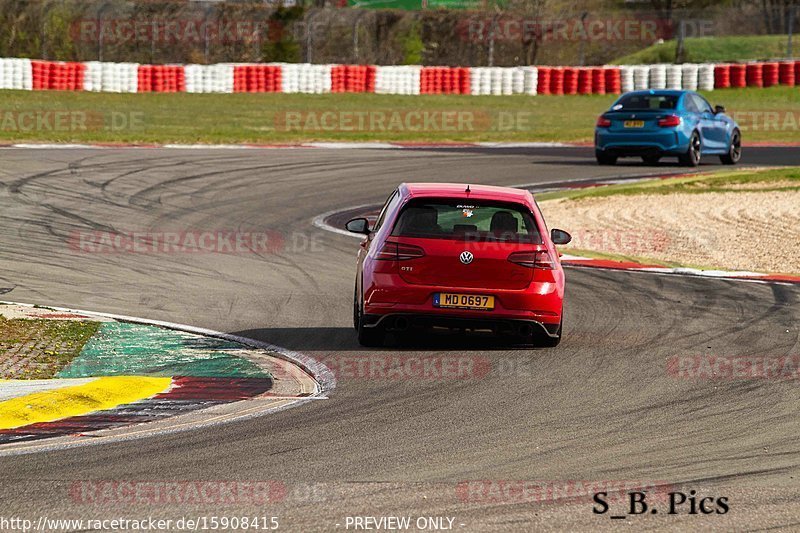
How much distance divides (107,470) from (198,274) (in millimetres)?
7967

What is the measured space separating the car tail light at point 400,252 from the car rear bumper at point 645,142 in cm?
1631

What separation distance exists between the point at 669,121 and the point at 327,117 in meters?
14.8

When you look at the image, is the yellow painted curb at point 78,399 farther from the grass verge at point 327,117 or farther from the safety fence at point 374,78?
the safety fence at point 374,78

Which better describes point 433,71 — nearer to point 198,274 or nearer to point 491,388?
point 198,274

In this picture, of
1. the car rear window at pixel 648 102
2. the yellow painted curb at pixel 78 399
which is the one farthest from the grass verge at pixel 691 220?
the yellow painted curb at pixel 78 399

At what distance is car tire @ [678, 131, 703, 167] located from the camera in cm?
2648

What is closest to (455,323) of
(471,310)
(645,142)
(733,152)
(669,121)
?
(471,310)

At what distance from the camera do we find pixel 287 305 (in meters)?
12.8

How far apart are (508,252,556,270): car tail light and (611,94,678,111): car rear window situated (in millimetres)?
16158

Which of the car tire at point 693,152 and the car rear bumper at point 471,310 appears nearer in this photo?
the car rear bumper at point 471,310

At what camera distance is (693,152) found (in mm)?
26672

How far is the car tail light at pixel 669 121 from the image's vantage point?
25.8 m

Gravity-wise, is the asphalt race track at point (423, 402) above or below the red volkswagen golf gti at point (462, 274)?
below

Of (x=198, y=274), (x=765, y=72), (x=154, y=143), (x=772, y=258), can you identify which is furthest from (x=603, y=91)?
(x=198, y=274)
